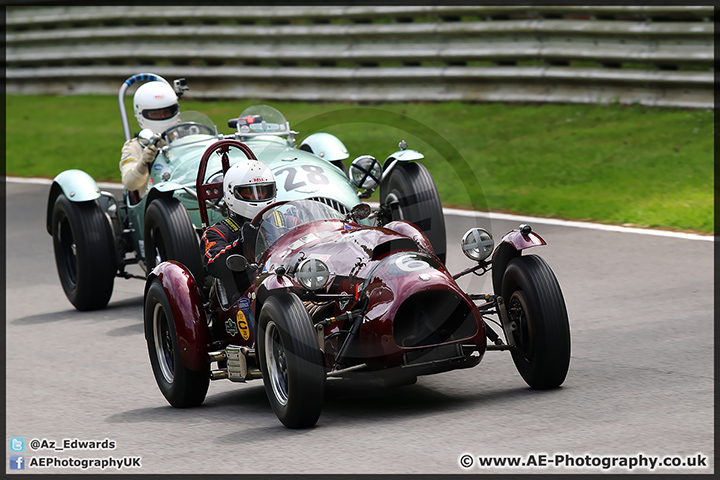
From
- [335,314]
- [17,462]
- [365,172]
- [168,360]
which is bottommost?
[17,462]

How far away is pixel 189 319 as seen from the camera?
21.0ft

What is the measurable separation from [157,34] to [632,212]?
10.7 m

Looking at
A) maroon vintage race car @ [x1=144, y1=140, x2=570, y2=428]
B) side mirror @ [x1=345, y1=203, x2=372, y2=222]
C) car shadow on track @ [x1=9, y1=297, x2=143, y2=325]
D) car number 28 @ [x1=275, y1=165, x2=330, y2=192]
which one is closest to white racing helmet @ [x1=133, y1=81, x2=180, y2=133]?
car shadow on track @ [x1=9, y1=297, x2=143, y2=325]

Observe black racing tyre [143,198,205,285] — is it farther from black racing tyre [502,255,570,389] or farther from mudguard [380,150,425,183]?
black racing tyre [502,255,570,389]

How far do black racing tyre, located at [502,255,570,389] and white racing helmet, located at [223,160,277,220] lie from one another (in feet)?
5.37

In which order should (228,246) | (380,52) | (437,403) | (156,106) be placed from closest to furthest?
(437,403) < (228,246) < (156,106) < (380,52)

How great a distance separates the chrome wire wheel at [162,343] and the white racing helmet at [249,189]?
79cm

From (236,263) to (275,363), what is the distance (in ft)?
2.56

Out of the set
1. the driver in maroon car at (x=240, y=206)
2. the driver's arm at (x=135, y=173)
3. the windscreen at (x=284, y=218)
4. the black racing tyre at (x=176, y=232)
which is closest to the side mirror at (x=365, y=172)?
the black racing tyre at (x=176, y=232)

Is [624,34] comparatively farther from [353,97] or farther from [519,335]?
[519,335]

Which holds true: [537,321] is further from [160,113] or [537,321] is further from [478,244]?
[160,113]

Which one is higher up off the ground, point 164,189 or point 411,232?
point 164,189

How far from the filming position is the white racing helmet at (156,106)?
1042cm

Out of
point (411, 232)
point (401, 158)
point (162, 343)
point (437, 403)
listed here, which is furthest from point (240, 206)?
point (401, 158)
